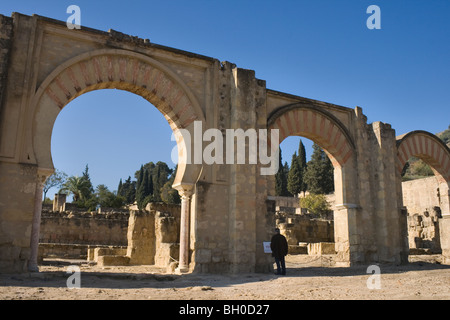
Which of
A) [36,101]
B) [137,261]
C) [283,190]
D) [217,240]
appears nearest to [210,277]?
[217,240]

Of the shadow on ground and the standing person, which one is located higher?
the standing person

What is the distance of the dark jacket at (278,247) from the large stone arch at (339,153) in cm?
265

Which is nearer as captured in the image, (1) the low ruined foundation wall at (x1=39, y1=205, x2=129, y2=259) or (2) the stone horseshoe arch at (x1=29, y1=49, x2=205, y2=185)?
(2) the stone horseshoe arch at (x1=29, y1=49, x2=205, y2=185)

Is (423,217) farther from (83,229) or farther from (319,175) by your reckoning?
(319,175)

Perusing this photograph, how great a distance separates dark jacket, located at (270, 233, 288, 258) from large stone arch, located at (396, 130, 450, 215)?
4.75 meters

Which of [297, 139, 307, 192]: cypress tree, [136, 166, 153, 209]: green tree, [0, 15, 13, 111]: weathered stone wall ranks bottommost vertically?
[0, 15, 13, 111]: weathered stone wall

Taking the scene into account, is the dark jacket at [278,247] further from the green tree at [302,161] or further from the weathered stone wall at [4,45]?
the green tree at [302,161]

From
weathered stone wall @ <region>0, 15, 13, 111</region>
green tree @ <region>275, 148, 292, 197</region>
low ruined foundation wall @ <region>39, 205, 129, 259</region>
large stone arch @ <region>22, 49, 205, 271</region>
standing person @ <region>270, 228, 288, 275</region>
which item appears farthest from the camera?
green tree @ <region>275, 148, 292, 197</region>

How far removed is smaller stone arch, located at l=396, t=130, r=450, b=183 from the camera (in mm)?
10852

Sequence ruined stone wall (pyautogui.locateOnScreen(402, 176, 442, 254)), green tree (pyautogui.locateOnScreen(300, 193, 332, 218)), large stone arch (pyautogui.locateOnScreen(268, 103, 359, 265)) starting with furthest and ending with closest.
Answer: green tree (pyautogui.locateOnScreen(300, 193, 332, 218))
ruined stone wall (pyautogui.locateOnScreen(402, 176, 442, 254))
large stone arch (pyautogui.locateOnScreen(268, 103, 359, 265))

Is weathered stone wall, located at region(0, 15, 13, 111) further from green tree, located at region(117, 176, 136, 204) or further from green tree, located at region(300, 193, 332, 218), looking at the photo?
green tree, located at region(117, 176, 136, 204)

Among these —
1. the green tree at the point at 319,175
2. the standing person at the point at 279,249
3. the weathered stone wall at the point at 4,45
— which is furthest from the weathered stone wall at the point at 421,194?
the weathered stone wall at the point at 4,45

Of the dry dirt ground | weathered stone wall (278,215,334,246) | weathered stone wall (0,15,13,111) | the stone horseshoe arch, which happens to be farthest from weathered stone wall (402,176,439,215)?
weathered stone wall (0,15,13,111)
